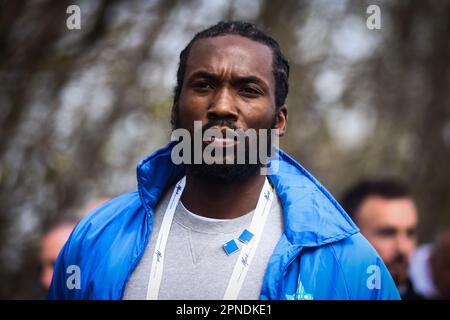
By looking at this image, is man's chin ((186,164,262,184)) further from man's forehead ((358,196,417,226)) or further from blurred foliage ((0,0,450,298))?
blurred foliage ((0,0,450,298))

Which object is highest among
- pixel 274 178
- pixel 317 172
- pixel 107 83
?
pixel 107 83

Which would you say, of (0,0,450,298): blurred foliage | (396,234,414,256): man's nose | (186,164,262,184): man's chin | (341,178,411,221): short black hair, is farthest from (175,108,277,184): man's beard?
(0,0,450,298): blurred foliage

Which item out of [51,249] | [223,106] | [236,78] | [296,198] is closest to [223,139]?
[223,106]

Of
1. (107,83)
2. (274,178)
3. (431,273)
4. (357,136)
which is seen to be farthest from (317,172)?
(274,178)

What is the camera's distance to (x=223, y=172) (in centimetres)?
266

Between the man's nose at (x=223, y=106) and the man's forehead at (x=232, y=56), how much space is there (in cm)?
10

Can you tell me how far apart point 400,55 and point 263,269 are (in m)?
7.76

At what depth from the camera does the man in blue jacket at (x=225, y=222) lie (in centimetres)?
Result: 244

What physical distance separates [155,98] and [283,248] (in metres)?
5.68

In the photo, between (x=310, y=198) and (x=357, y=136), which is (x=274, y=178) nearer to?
(x=310, y=198)

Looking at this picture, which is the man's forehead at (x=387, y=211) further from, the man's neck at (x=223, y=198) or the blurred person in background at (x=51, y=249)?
the blurred person in background at (x=51, y=249)

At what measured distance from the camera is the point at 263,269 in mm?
2480

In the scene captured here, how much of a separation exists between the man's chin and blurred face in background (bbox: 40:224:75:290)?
6.33ft

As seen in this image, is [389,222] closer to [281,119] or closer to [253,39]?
[281,119]
